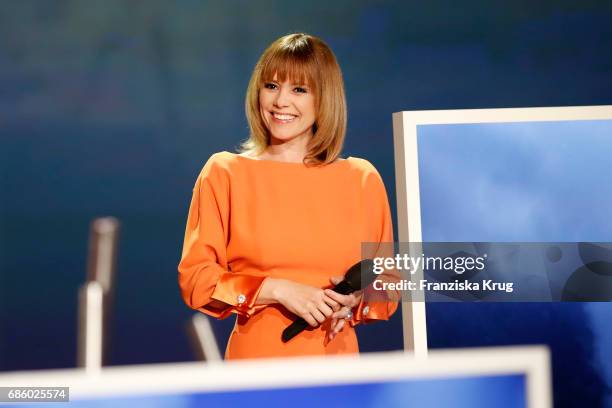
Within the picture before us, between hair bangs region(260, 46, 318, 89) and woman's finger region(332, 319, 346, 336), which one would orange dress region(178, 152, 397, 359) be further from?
hair bangs region(260, 46, 318, 89)

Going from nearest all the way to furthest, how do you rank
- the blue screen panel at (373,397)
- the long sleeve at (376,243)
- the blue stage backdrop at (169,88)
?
the blue screen panel at (373,397) → the long sleeve at (376,243) → the blue stage backdrop at (169,88)

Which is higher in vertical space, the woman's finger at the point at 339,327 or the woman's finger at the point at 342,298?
the woman's finger at the point at 342,298

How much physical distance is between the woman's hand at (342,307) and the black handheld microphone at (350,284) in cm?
2

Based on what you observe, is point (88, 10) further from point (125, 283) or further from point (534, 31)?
point (534, 31)

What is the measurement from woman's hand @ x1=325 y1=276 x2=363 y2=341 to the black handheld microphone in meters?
0.02

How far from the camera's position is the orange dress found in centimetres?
187

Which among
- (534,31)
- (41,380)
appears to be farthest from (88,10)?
(41,380)

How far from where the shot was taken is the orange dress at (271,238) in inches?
73.8

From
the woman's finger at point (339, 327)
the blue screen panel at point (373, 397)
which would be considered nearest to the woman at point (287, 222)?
the woman's finger at point (339, 327)

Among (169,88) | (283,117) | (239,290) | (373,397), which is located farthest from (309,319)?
(169,88)

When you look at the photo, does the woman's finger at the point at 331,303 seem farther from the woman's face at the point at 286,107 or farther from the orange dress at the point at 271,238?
the woman's face at the point at 286,107

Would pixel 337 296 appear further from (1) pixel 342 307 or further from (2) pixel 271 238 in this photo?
(2) pixel 271 238

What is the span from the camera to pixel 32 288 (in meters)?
4.07

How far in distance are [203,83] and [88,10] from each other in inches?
22.2
